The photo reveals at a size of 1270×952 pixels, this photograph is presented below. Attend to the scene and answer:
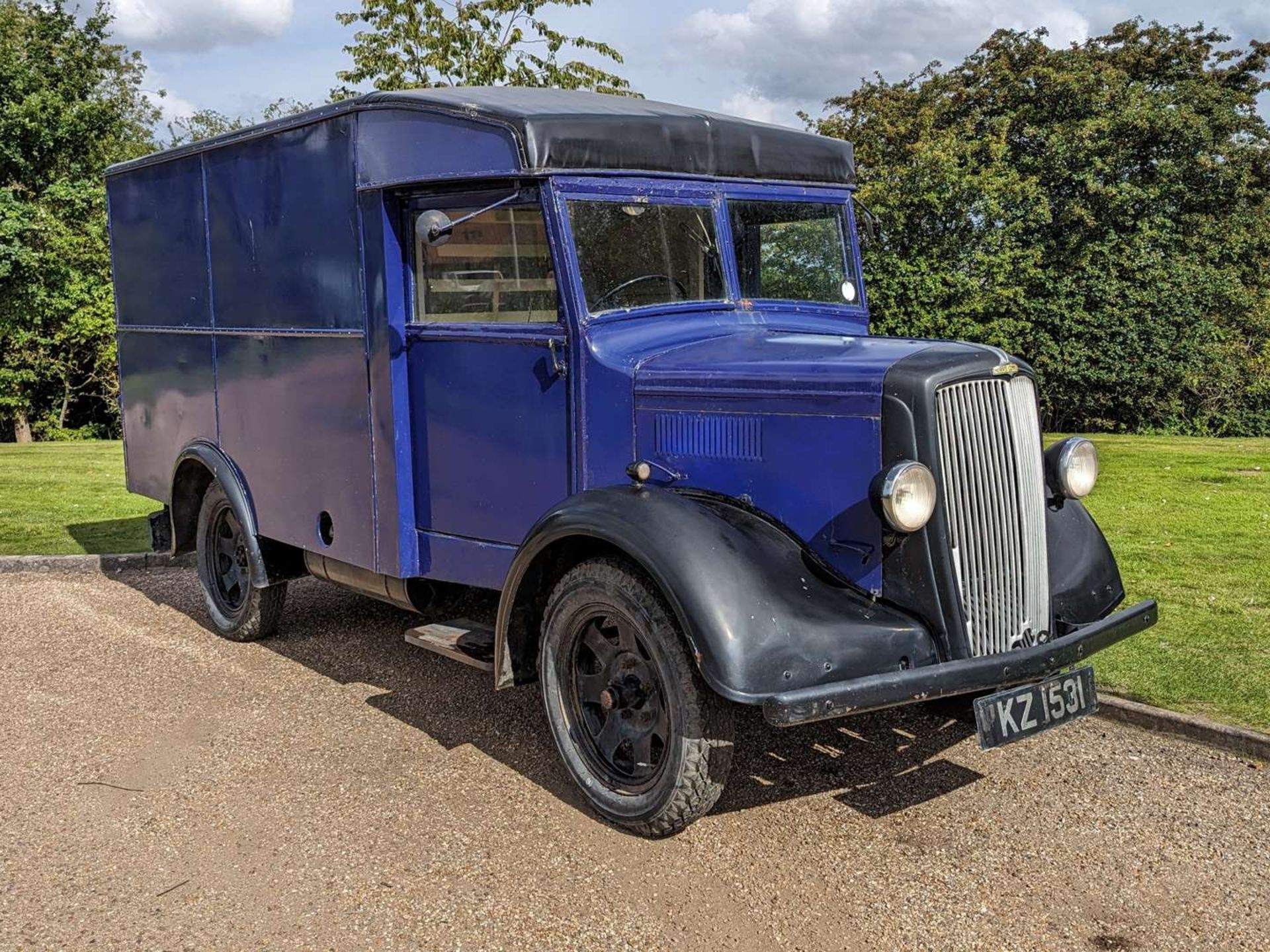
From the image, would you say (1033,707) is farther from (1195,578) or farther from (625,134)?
(1195,578)

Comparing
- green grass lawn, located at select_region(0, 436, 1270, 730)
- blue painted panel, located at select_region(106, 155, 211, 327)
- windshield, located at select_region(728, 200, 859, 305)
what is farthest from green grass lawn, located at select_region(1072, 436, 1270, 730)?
blue painted panel, located at select_region(106, 155, 211, 327)

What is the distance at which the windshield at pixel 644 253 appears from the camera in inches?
185

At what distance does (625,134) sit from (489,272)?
79 centimetres

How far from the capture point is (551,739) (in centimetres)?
499

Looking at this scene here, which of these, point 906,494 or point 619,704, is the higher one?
point 906,494

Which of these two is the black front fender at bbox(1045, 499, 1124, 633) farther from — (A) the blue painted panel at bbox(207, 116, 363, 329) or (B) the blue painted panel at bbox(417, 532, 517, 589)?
(A) the blue painted panel at bbox(207, 116, 363, 329)

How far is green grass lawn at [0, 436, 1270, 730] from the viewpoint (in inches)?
216

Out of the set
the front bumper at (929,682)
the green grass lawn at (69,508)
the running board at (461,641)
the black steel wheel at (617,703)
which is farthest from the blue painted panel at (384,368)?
the green grass lawn at (69,508)

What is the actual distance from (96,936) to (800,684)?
7.33 feet

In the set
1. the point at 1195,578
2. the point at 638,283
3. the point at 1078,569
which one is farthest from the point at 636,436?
the point at 1195,578

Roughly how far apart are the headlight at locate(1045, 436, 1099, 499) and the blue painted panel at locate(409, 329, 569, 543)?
190 centimetres

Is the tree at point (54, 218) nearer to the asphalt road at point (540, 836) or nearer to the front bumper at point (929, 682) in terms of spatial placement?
Result: the asphalt road at point (540, 836)

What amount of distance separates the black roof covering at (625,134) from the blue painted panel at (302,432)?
1.13 m

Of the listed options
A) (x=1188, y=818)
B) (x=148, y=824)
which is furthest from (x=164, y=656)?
(x=1188, y=818)
